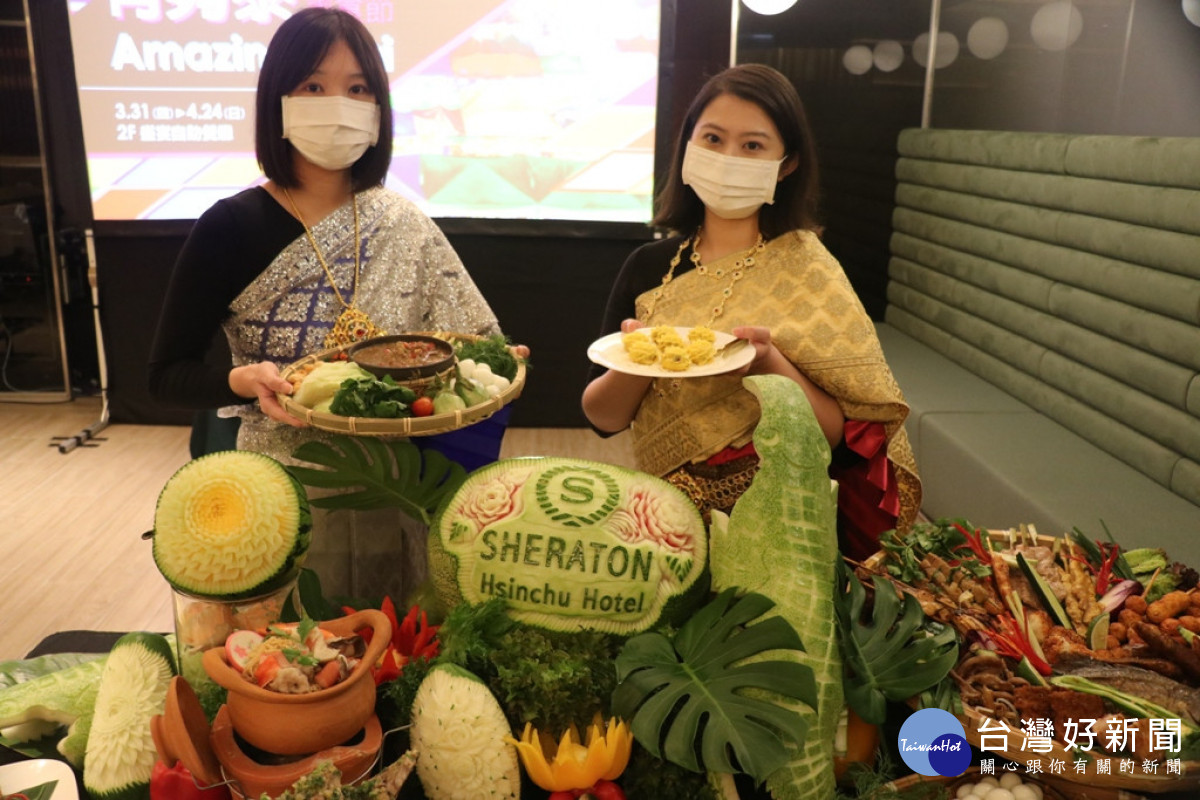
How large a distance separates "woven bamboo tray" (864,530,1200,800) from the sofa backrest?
206 centimetres

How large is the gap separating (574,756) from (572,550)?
8.4 inches

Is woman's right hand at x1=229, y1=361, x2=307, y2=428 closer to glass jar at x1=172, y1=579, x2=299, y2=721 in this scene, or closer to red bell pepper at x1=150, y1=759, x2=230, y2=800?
glass jar at x1=172, y1=579, x2=299, y2=721

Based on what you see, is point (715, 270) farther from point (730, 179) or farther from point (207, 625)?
point (207, 625)

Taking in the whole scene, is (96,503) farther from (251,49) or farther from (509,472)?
(509,472)

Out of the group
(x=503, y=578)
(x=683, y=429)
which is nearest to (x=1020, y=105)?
(x=683, y=429)

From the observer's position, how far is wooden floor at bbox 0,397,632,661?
3.24 metres

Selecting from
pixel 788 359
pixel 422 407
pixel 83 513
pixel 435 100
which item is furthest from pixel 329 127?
pixel 435 100

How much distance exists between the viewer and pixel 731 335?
159 cm

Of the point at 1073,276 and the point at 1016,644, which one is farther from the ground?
the point at 1073,276

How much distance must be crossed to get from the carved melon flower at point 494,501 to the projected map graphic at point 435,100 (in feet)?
13.0

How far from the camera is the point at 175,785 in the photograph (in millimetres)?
957

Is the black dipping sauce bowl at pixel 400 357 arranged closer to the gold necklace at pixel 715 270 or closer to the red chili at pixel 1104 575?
the gold necklace at pixel 715 270

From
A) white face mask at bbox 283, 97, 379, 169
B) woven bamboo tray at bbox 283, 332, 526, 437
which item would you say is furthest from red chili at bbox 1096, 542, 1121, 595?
white face mask at bbox 283, 97, 379, 169

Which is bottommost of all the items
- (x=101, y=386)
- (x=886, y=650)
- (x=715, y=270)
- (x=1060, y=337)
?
(x=101, y=386)
